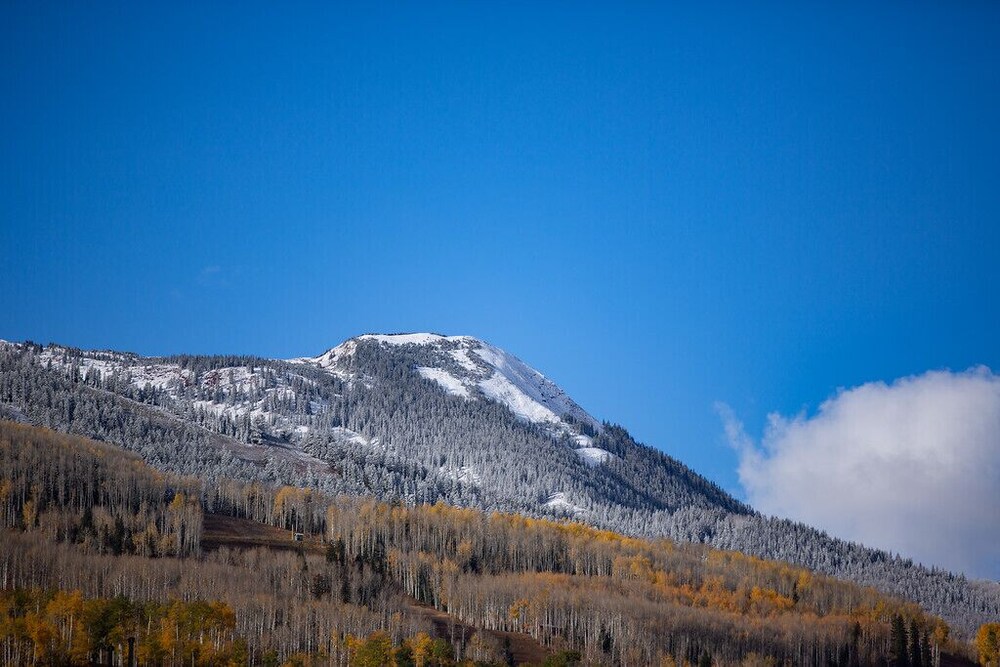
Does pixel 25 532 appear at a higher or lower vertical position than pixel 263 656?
higher

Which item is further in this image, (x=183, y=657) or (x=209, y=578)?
(x=209, y=578)

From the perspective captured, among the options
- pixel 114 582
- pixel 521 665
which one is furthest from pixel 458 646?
pixel 114 582

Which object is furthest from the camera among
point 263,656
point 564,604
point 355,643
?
point 564,604

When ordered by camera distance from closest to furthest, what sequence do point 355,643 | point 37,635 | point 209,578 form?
point 37,635, point 355,643, point 209,578

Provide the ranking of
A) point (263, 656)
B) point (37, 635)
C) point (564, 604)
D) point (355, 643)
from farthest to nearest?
point (564, 604) → point (355, 643) → point (263, 656) → point (37, 635)

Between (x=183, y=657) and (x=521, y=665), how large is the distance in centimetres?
4798

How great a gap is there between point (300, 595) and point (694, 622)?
6688cm

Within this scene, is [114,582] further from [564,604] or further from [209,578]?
[564,604]

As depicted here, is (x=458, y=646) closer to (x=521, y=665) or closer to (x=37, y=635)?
(x=521, y=665)

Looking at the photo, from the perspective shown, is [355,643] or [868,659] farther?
[868,659]

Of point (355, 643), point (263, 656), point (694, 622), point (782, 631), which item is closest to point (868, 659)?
point (782, 631)

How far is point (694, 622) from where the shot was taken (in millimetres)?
187875

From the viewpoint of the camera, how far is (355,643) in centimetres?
14700

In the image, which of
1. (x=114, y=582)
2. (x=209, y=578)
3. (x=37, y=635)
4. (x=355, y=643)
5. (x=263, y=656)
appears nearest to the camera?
(x=37, y=635)
